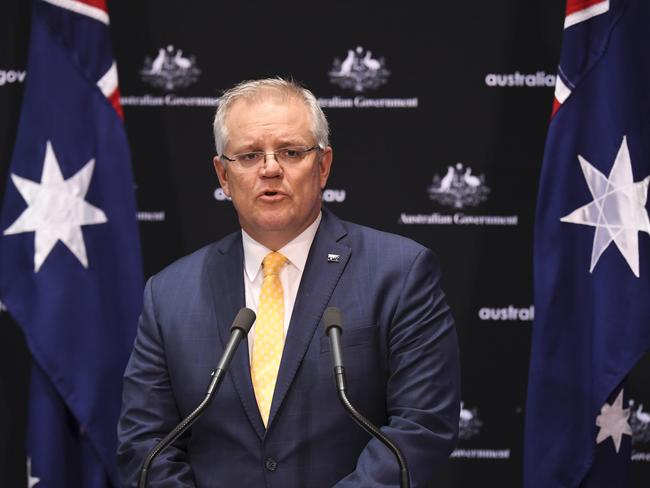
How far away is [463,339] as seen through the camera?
391 centimetres

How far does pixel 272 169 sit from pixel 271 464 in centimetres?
82

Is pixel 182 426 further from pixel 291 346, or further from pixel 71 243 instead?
pixel 71 243

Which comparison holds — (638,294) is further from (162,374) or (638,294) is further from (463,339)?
(162,374)

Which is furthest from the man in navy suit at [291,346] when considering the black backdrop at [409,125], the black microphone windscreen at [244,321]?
the black backdrop at [409,125]

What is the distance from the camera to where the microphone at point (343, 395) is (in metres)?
1.82

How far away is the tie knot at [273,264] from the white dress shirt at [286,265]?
1cm

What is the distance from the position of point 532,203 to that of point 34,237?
2.16 metres

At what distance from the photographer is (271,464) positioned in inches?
90.6

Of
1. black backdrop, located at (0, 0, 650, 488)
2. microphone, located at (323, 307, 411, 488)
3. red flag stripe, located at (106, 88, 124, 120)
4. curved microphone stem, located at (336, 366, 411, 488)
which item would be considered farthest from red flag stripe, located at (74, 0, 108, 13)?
curved microphone stem, located at (336, 366, 411, 488)

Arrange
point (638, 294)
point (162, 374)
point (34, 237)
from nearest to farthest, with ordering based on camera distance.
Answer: point (162, 374)
point (638, 294)
point (34, 237)

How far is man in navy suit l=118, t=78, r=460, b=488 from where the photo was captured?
2.30 m

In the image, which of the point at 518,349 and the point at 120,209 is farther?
the point at 518,349

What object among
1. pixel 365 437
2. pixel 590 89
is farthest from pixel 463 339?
pixel 365 437

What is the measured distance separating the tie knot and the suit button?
1.76ft
